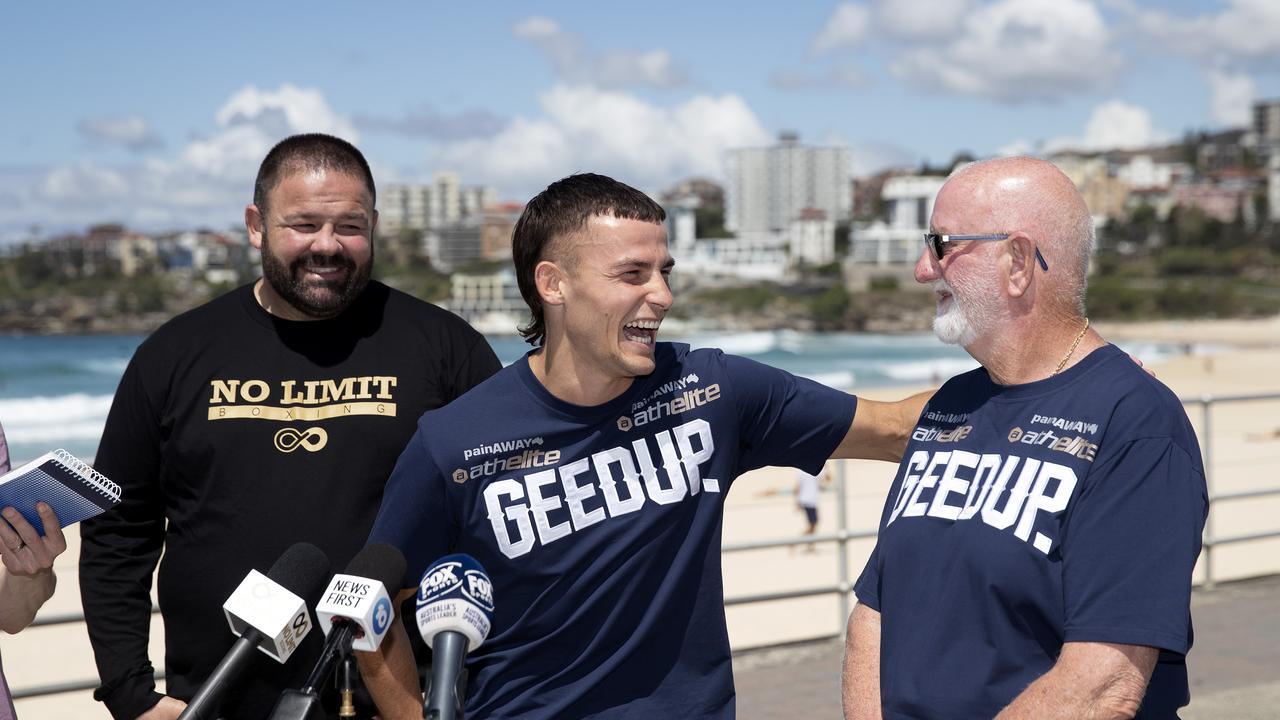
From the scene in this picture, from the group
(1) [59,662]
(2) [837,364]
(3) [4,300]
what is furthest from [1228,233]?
(1) [59,662]

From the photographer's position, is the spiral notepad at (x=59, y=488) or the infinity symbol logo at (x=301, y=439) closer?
the spiral notepad at (x=59, y=488)

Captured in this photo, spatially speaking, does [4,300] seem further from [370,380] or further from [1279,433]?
[370,380]

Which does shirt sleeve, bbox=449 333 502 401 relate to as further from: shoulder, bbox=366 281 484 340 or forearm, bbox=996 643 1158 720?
forearm, bbox=996 643 1158 720

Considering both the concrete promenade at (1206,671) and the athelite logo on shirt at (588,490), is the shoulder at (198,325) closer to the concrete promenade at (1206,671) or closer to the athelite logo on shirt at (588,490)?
the athelite logo on shirt at (588,490)

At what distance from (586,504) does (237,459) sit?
0.98m

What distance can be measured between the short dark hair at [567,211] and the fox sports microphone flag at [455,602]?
3.44ft

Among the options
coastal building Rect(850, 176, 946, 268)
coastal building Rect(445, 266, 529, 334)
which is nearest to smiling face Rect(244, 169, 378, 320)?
coastal building Rect(445, 266, 529, 334)

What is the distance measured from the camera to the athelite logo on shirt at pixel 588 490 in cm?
252

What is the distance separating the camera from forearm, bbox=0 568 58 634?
2.65m

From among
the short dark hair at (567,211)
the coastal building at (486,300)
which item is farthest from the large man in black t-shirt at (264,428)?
the coastal building at (486,300)

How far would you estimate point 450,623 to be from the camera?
1582mm

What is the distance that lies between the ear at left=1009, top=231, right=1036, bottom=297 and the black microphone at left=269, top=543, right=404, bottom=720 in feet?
4.13

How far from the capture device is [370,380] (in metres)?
3.06

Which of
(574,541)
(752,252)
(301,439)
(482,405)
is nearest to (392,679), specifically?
(574,541)
